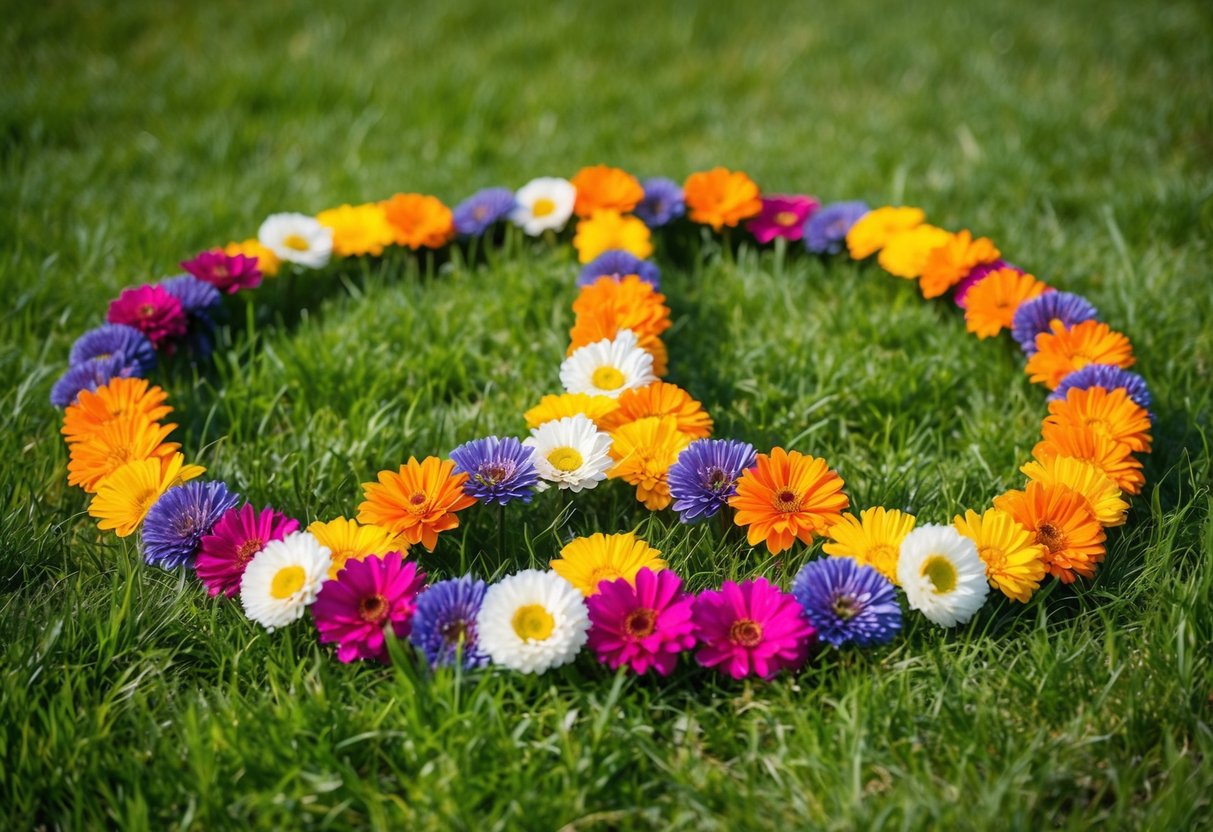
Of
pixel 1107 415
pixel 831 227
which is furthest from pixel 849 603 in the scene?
pixel 831 227

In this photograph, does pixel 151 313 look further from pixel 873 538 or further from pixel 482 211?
pixel 873 538

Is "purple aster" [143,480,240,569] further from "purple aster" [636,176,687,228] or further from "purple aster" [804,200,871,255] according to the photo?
"purple aster" [804,200,871,255]

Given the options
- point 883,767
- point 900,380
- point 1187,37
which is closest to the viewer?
point 883,767

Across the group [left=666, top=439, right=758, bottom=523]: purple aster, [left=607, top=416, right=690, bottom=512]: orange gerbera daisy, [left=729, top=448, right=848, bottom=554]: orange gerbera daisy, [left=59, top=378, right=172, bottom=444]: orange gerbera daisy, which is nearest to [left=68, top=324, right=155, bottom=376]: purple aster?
[left=59, top=378, right=172, bottom=444]: orange gerbera daisy

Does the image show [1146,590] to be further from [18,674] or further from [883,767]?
[18,674]

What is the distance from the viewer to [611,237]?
2957 millimetres

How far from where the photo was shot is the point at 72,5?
4.80 meters

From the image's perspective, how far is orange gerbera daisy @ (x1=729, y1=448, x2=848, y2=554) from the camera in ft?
6.40

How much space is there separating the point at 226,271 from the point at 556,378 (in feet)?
3.04

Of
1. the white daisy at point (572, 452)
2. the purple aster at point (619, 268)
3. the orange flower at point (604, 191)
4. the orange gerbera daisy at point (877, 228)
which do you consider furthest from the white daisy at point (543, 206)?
the white daisy at point (572, 452)

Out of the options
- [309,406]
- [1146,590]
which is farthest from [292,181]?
[1146,590]

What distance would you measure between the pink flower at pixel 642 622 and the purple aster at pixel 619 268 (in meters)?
1.17

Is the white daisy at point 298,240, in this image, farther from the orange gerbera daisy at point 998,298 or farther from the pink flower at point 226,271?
the orange gerbera daisy at point 998,298

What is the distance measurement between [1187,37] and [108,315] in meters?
4.43
